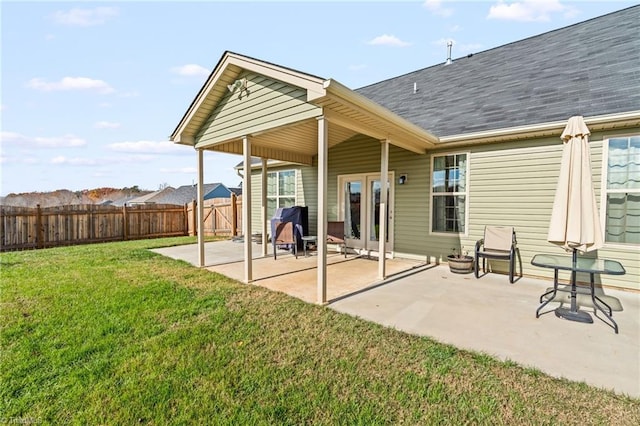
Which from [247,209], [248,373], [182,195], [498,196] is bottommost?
[248,373]

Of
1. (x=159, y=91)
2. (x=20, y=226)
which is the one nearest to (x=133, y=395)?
(x=159, y=91)

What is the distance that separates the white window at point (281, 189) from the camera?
992 cm

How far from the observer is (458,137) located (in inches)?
234

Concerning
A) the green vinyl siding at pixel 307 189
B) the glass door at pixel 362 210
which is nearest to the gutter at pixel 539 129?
the glass door at pixel 362 210

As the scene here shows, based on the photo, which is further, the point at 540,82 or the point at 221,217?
the point at 221,217

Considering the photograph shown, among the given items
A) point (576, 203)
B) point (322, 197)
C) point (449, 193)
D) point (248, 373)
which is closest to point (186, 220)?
point (322, 197)

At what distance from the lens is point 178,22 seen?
6.21 m

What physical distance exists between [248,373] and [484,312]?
312cm

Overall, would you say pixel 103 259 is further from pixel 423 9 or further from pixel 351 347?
pixel 423 9

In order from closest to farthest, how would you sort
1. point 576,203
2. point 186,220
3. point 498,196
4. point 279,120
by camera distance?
1. point 576,203
2. point 279,120
3. point 498,196
4. point 186,220

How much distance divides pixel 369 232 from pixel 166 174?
158ft

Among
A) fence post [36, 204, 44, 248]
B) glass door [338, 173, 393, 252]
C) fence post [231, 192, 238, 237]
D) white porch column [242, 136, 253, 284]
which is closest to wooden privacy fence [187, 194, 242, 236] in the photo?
fence post [231, 192, 238, 237]

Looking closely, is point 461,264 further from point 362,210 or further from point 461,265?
point 362,210

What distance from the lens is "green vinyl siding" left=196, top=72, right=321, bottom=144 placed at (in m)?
4.25
